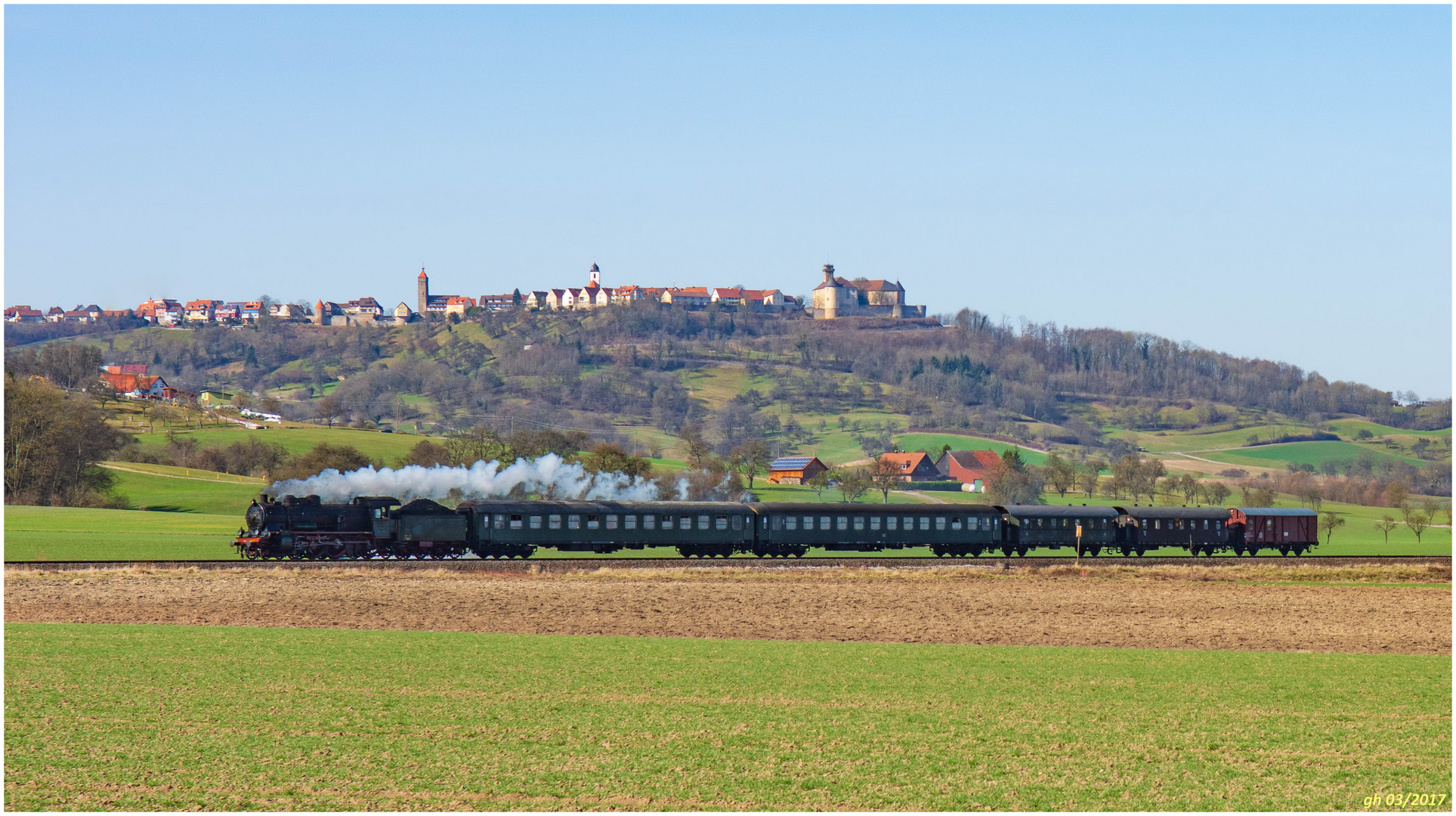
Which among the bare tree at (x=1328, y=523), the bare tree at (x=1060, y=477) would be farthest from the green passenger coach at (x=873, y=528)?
the bare tree at (x=1060, y=477)

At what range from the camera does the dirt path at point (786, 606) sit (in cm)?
3403

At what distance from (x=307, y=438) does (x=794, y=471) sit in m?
62.3

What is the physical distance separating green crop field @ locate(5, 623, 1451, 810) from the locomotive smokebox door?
90.5 ft

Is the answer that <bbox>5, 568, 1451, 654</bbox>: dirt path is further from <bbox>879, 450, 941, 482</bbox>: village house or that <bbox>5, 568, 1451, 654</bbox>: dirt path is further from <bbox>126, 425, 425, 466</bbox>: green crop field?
<bbox>879, 450, 941, 482</bbox>: village house

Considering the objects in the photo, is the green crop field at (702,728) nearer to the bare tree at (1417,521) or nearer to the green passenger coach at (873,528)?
the green passenger coach at (873,528)

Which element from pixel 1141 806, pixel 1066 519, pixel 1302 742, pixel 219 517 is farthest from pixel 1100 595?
pixel 219 517

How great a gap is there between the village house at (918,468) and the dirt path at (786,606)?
12951 cm

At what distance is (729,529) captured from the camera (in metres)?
61.7

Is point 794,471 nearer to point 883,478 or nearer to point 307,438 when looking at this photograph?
point 883,478

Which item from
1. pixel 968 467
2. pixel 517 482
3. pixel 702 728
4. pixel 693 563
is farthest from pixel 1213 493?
pixel 702 728

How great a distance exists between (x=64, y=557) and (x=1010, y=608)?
42.2 m

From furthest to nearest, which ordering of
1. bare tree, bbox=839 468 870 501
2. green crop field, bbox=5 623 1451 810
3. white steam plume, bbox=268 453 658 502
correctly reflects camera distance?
bare tree, bbox=839 468 870 501 → white steam plume, bbox=268 453 658 502 → green crop field, bbox=5 623 1451 810

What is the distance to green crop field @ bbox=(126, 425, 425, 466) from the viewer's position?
486ft

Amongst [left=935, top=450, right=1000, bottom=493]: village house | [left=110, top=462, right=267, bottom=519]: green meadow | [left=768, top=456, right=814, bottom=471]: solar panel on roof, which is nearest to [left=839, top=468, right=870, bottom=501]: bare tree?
[left=768, top=456, right=814, bottom=471]: solar panel on roof
